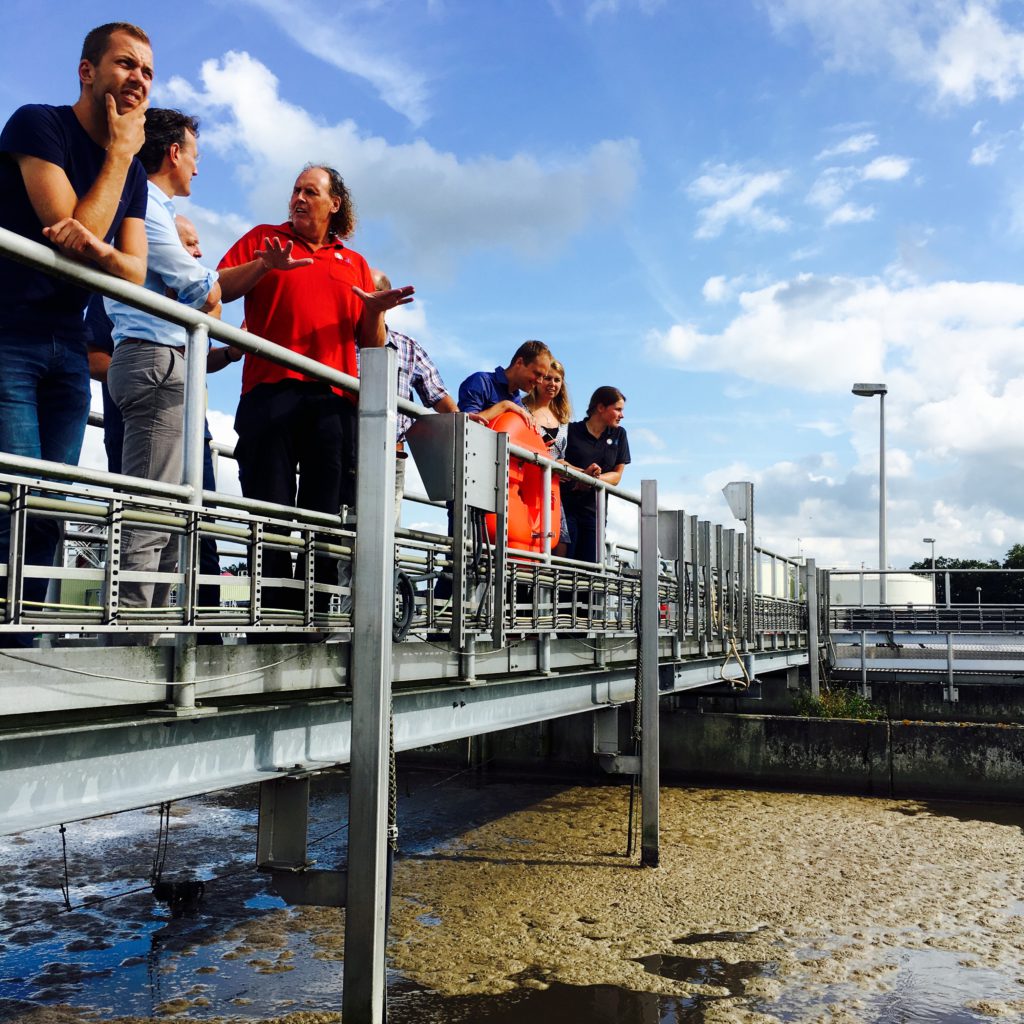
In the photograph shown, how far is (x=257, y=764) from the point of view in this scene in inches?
149

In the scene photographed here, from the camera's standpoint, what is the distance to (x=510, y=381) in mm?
6555

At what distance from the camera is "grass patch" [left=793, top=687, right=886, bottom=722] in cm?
1488

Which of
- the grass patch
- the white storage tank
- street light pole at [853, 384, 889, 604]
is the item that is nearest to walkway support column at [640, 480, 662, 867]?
the grass patch

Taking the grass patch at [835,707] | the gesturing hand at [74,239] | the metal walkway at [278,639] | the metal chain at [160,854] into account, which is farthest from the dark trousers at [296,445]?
the grass patch at [835,707]

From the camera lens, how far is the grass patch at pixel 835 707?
14883 mm

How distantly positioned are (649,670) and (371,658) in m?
4.77

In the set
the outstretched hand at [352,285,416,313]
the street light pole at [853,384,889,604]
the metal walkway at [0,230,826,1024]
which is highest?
the street light pole at [853,384,889,604]

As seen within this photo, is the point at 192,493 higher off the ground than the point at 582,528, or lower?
lower

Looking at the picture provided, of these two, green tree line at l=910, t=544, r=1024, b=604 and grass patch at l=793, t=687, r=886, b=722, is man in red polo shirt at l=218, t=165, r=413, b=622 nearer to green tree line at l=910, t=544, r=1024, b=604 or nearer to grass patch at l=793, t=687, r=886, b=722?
grass patch at l=793, t=687, r=886, b=722

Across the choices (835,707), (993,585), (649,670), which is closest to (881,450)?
(835,707)

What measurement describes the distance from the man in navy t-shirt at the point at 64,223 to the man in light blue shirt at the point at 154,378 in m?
0.25

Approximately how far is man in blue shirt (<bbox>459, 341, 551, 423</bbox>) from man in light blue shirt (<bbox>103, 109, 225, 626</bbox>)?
8.77 ft

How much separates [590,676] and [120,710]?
482 centimetres

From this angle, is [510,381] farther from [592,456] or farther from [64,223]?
[64,223]
